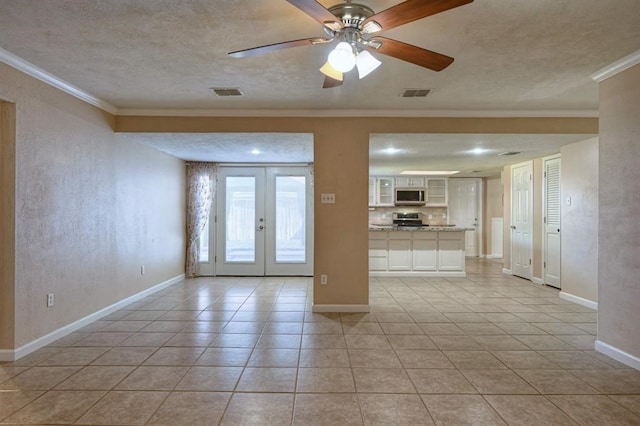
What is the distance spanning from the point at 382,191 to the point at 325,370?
6.69 m

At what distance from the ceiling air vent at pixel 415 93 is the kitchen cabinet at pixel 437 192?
5.68 m

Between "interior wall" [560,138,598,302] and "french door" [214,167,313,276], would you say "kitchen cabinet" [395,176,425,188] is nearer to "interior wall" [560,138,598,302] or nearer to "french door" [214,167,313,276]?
"french door" [214,167,313,276]

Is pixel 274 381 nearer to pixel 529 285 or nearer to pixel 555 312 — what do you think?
pixel 555 312

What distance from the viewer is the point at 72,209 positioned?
11.3 feet

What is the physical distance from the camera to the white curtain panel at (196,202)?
638 centimetres

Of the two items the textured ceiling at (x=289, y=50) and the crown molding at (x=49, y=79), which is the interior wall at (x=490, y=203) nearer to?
the textured ceiling at (x=289, y=50)

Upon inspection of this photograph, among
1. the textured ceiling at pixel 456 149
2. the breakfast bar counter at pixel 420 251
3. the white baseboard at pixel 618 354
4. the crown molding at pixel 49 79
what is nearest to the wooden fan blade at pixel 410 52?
the textured ceiling at pixel 456 149

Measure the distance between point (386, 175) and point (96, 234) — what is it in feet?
21.6

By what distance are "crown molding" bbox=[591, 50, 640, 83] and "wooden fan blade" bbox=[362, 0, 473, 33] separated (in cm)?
212

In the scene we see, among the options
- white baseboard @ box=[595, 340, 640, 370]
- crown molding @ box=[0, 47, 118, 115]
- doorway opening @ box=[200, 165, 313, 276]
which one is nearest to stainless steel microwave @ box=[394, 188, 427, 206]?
doorway opening @ box=[200, 165, 313, 276]

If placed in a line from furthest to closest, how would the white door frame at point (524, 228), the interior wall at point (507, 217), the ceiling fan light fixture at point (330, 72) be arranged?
the interior wall at point (507, 217), the white door frame at point (524, 228), the ceiling fan light fixture at point (330, 72)

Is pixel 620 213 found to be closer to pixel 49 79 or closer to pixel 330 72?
pixel 330 72

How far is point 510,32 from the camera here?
2.33 metres

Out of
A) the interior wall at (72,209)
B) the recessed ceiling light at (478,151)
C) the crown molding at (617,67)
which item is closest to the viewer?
the crown molding at (617,67)
